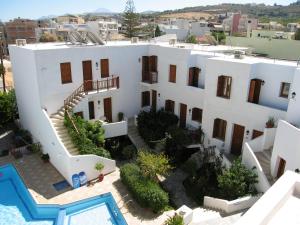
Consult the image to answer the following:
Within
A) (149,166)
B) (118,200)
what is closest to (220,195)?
(149,166)

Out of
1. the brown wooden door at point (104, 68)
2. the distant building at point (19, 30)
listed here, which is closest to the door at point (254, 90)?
the brown wooden door at point (104, 68)

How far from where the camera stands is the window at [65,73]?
2176cm

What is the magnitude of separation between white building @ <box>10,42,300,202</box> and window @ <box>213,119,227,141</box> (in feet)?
0.26

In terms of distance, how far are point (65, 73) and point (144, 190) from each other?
1132cm

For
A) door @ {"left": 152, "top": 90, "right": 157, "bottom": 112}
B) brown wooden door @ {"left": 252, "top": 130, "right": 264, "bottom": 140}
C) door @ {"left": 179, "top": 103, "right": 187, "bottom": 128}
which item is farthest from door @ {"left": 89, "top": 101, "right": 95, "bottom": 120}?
brown wooden door @ {"left": 252, "top": 130, "right": 264, "bottom": 140}

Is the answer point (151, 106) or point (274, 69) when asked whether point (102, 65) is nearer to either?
point (151, 106)

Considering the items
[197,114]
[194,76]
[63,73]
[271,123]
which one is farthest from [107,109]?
[271,123]

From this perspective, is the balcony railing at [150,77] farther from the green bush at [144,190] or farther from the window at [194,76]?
the green bush at [144,190]

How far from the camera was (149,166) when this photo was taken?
17797mm

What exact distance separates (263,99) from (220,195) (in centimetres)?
739

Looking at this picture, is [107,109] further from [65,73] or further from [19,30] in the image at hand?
[19,30]

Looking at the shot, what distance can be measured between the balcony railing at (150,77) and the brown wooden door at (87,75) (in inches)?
219

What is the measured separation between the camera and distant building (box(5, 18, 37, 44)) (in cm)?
12355

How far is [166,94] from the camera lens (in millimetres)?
25703
